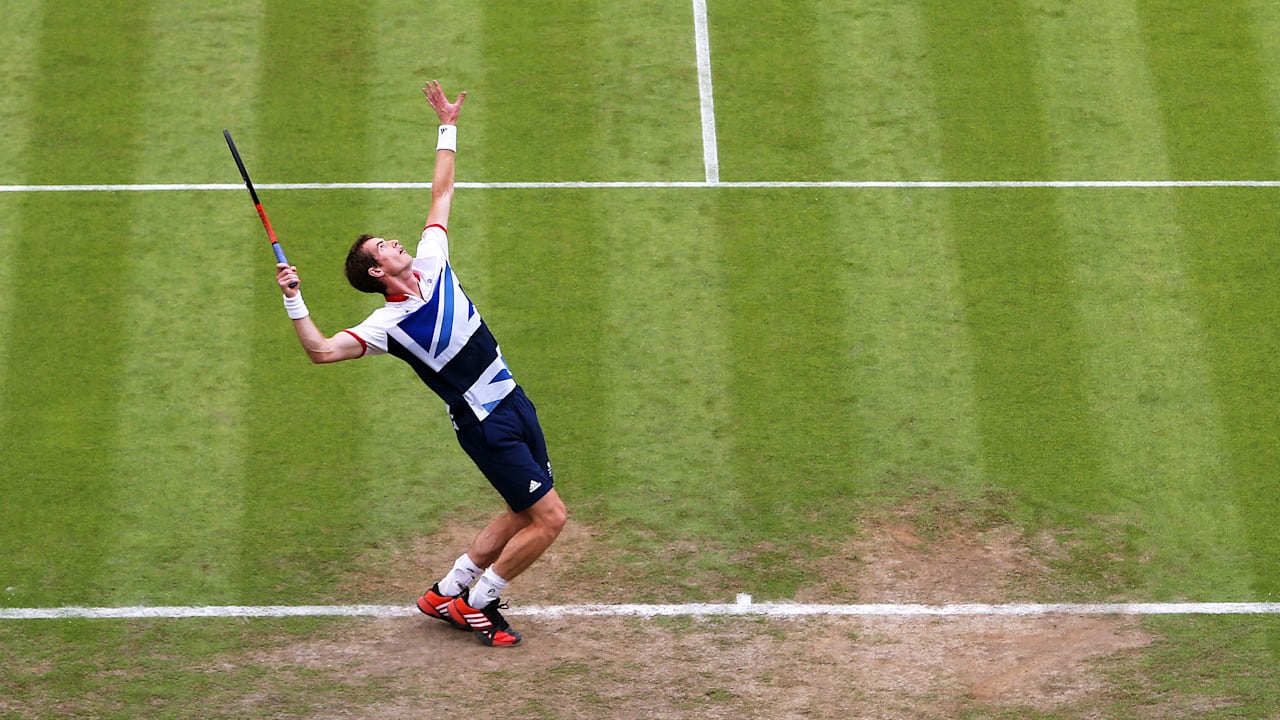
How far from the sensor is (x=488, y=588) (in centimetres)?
973

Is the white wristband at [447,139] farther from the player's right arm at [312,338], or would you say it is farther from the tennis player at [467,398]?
the player's right arm at [312,338]

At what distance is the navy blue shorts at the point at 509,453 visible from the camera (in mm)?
9570

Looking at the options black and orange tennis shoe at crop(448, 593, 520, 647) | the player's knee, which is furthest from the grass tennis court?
the player's knee

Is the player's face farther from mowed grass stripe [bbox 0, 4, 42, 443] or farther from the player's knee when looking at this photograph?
mowed grass stripe [bbox 0, 4, 42, 443]

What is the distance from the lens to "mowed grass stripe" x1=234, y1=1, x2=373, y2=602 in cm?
1087

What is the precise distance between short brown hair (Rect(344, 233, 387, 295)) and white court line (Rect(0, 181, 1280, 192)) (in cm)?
461

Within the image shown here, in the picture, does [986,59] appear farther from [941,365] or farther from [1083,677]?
[1083,677]

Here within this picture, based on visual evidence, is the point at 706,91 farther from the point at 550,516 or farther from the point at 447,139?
the point at 550,516

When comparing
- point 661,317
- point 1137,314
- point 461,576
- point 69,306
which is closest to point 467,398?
point 461,576

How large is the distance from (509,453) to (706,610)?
5.10 ft

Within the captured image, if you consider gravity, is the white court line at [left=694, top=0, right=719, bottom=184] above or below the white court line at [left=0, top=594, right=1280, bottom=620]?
above

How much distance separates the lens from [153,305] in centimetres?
1286

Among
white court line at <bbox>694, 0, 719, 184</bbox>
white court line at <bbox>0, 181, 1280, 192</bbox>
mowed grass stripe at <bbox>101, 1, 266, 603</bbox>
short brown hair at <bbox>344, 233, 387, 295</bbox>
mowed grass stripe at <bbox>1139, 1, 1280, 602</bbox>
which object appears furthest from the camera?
white court line at <bbox>694, 0, 719, 184</bbox>

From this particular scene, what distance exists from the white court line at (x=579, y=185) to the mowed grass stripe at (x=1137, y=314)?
0.14 metres
